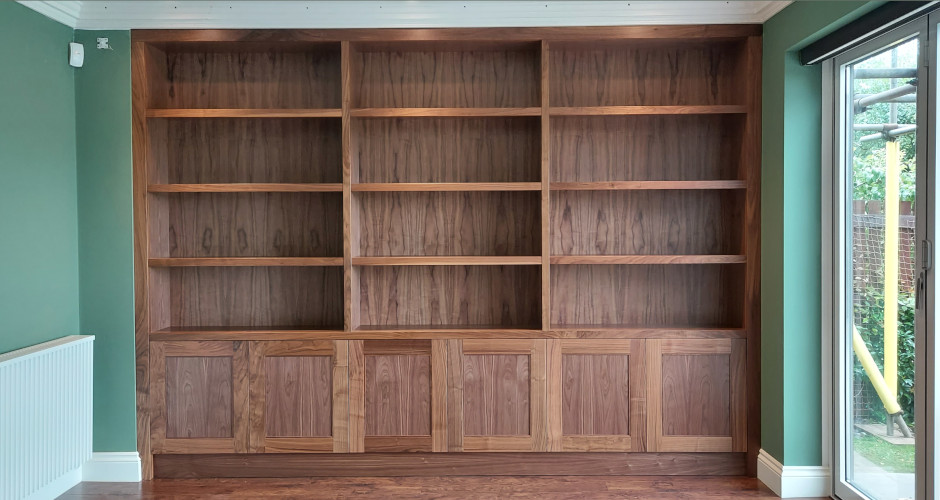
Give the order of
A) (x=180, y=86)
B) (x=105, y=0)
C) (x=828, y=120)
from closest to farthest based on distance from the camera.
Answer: (x=828, y=120) → (x=105, y=0) → (x=180, y=86)

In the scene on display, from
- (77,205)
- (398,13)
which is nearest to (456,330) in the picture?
(398,13)

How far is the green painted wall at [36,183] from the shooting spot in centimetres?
301

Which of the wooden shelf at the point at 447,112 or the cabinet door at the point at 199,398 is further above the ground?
the wooden shelf at the point at 447,112

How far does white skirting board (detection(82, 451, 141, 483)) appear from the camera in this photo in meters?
3.56

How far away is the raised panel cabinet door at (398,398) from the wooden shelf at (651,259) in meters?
0.86

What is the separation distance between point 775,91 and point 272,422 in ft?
9.90

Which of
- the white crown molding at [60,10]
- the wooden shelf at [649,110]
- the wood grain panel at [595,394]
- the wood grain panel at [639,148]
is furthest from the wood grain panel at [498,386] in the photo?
the white crown molding at [60,10]

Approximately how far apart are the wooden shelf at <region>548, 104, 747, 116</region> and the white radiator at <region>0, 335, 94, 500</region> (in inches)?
103

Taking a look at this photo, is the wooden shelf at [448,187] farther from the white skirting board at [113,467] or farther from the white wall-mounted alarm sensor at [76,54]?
the white skirting board at [113,467]

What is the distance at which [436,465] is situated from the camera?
362cm

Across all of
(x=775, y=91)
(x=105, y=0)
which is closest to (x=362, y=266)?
(x=105, y=0)

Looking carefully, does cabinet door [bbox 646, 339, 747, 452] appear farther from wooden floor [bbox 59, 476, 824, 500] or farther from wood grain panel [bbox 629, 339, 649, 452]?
wooden floor [bbox 59, 476, 824, 500]

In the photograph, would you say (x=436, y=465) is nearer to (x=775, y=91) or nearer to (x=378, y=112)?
(x=378, y=112)

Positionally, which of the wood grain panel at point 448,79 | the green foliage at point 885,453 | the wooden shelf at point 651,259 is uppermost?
the wood grain panel at point 448,79
